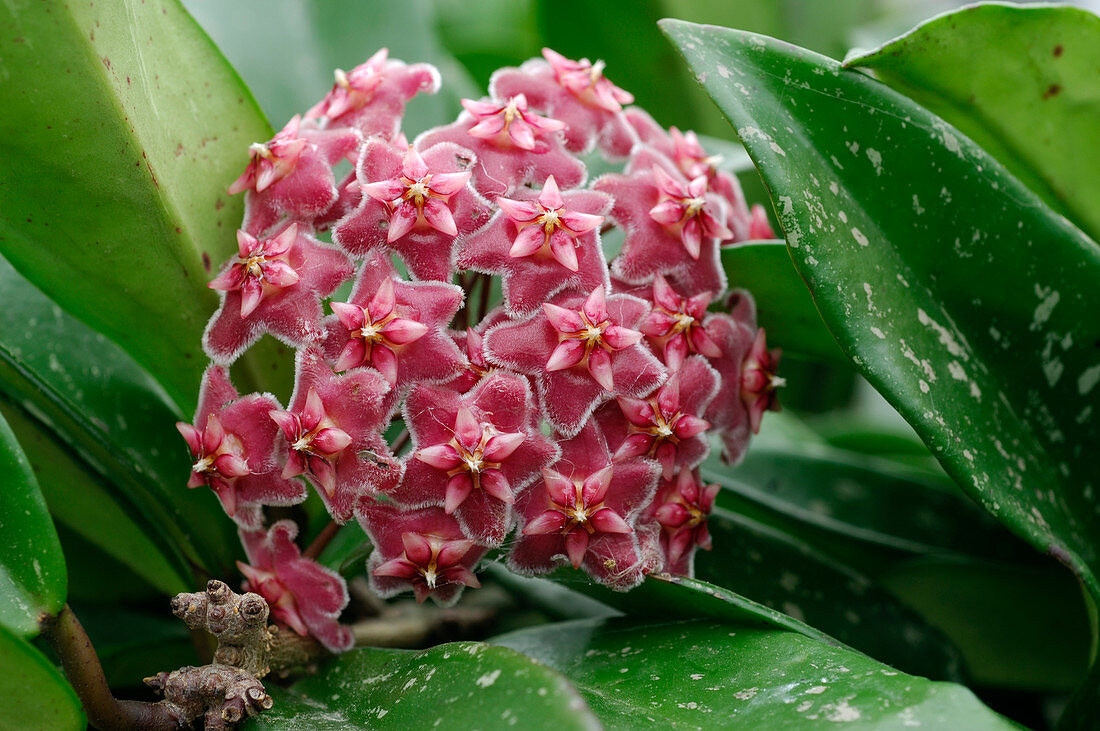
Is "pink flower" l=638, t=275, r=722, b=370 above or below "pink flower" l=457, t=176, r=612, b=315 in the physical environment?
below

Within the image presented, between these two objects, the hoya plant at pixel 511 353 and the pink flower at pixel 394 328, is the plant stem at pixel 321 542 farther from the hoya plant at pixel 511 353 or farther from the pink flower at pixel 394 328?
the pink flower at pixel 394 328

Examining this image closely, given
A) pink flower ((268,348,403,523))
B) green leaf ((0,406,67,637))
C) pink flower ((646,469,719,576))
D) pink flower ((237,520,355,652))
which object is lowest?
pink flower ((237,520,355,652))

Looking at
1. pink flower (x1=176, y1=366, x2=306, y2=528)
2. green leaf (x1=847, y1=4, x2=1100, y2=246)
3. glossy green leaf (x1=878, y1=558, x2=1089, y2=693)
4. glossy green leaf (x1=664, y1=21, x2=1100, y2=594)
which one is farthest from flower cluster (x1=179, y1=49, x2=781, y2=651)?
glossy green leaf (x1=878, y1=558, x2=1089, y2=693)

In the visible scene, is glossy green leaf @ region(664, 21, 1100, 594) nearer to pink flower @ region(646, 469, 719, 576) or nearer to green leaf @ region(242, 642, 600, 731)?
pink flower @ region(646, 469, 719, 576)

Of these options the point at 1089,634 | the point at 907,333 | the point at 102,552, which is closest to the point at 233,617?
the point at 102,552

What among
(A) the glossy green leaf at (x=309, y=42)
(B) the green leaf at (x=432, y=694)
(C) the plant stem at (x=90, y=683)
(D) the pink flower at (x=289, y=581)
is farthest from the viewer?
(A) the glossy green leaf at (x=309, y=42)

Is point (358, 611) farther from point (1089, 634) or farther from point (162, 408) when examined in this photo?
point (1089, 634)

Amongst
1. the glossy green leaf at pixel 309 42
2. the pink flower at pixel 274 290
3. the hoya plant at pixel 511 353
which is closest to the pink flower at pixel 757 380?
the hoya plant at pixel 511 353
